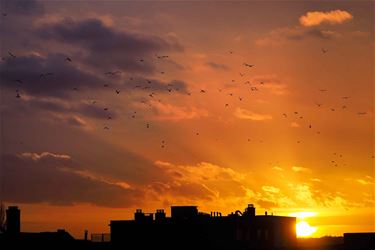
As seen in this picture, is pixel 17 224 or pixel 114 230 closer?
pixel 17 224

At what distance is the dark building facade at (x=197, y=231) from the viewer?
344 feet

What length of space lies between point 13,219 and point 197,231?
29139 millimetres

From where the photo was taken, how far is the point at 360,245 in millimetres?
99312

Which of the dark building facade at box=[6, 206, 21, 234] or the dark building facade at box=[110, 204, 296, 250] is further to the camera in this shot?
the dark building facade at box=[110, 204, 296, 250]

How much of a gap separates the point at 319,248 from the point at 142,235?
2723 cm

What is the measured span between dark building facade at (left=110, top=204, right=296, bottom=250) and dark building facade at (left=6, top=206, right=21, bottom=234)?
20.6m

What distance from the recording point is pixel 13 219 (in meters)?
86.8

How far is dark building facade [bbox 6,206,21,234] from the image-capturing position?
86375 mm

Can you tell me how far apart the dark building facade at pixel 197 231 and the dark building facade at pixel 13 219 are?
20.6 metres

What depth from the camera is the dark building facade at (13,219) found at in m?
86.4

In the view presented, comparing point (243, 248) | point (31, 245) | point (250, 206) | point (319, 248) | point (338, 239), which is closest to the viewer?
point (31, 245)

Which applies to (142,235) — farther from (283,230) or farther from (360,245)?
(360,245)

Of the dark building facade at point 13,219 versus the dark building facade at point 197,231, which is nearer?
the dark building facade at point 13,219

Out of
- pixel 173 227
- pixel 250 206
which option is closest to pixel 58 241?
pixel 173 227
